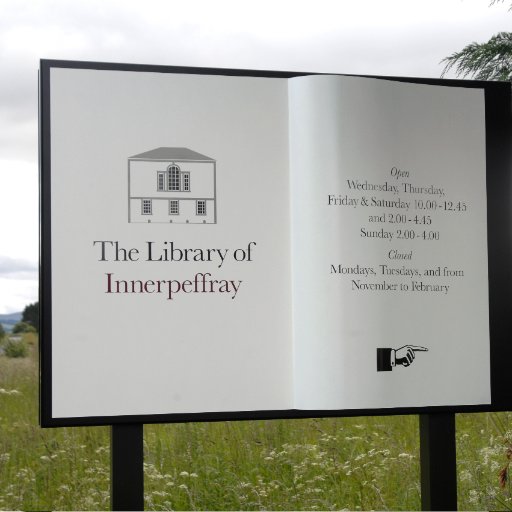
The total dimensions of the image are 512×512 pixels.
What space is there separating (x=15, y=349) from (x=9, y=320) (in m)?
0.73

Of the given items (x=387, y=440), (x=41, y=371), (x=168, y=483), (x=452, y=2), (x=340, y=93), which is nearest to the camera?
(x=41, y=371)

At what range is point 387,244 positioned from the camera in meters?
3.83

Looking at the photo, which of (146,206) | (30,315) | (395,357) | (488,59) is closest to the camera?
(146,206)

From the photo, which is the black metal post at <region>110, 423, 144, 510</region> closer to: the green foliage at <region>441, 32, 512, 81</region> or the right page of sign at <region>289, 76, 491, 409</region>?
the right page of sign at <region>289, 76, 491, 409</region>

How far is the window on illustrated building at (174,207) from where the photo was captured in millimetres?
3623

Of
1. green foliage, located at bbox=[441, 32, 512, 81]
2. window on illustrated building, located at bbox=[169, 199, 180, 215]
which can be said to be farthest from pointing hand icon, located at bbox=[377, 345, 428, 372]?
green foliage, located at bbox=[441, 32, 512, 81]

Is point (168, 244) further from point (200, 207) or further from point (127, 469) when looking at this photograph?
point (127, 469)

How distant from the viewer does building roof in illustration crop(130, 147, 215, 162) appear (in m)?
3.62

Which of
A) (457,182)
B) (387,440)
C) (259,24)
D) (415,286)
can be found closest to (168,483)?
(387,440)

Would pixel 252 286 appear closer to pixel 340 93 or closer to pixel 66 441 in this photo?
pixel 340 93

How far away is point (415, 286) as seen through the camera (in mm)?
3861

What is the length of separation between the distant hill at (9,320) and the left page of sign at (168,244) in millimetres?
3652

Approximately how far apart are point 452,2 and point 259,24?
160cm

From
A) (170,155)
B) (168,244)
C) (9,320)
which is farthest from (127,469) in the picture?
(9,320)
